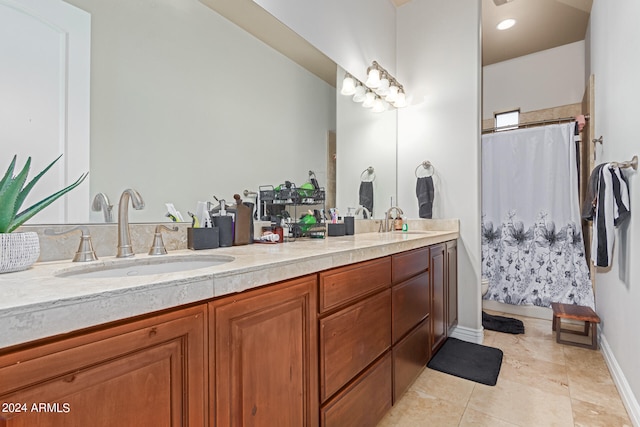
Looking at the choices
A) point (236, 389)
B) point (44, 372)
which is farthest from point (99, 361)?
point (236, 389)

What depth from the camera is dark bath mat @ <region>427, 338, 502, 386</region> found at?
1882mm

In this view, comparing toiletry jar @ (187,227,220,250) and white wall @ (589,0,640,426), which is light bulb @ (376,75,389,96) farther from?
toiletry jar @ (187,227,220,250)

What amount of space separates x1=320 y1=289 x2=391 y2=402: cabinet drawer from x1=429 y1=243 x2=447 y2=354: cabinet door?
66 cm

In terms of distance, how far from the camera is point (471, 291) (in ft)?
8.08

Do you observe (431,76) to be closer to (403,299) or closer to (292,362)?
(403,299)

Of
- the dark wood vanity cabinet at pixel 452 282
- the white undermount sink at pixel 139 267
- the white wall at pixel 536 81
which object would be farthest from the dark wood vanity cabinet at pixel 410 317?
the white wall at pixel 536 81

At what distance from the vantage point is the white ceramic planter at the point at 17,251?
0.72 m

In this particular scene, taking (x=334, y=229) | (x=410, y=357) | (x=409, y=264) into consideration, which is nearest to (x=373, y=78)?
(x=334, y=229)

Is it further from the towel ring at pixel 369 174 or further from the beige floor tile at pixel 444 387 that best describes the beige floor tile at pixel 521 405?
the towel ring at pixel 369 174

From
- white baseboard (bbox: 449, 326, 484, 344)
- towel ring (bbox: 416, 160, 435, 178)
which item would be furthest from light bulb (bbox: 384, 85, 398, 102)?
white baseboard (bbox: 449, 326, 484, 344)

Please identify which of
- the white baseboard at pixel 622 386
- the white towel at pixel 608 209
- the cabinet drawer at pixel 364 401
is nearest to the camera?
the cabinet drawer at pixel 364 401

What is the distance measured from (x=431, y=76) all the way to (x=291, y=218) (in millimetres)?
1895

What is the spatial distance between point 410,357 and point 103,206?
1596 mm

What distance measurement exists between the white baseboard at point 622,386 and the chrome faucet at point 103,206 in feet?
7.74
